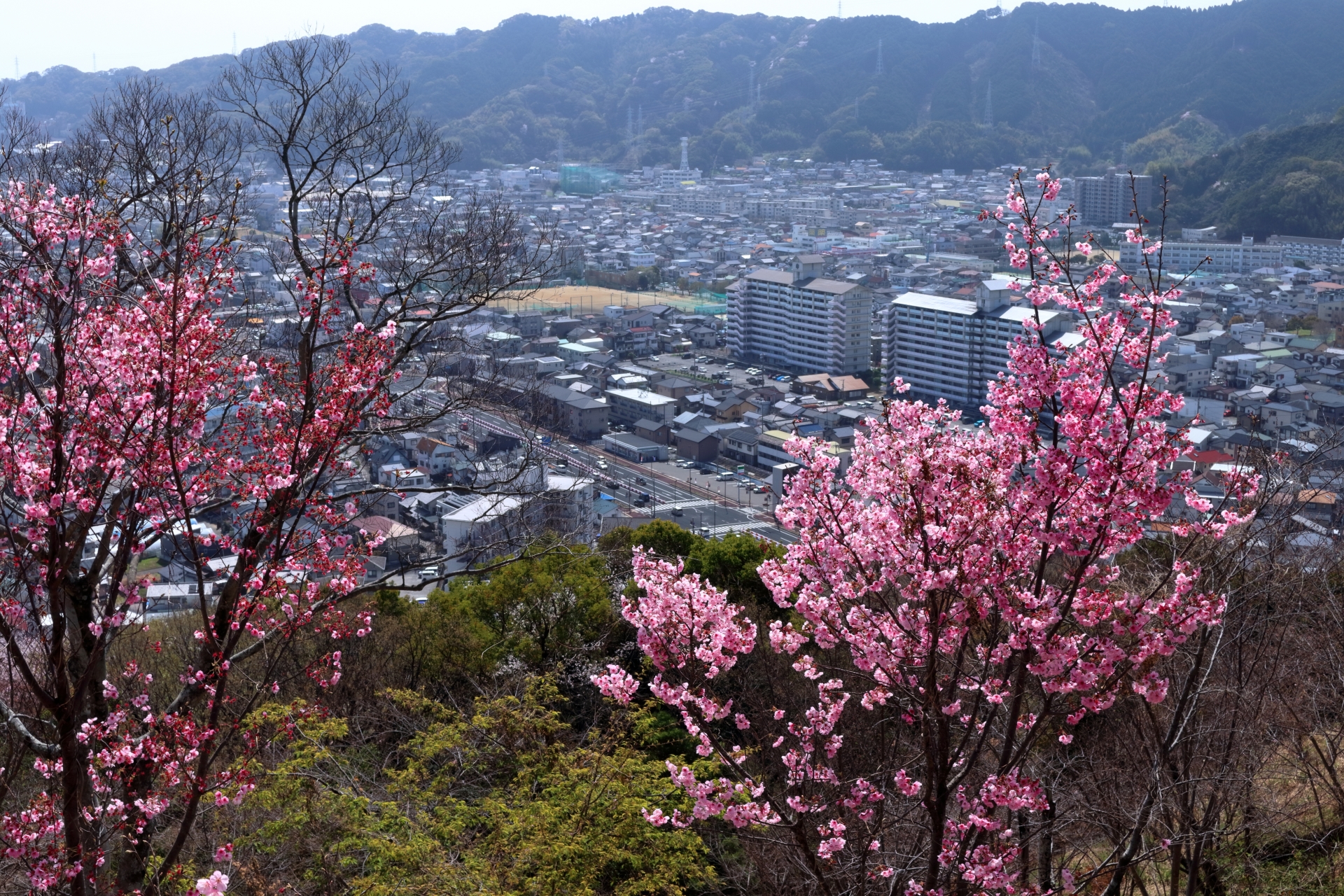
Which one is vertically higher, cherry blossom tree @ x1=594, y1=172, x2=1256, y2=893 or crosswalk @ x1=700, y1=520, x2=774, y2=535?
cherry blossom tree @ x1=594, y1=172, x2=1256, y2=893

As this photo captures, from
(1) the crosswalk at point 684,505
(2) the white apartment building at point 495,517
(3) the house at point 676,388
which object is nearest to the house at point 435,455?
(2) the white apartment building at point 495,517

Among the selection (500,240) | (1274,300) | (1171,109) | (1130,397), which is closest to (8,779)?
(1130,397)

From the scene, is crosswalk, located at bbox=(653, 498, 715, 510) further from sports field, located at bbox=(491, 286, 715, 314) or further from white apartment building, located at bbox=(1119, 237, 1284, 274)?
white apartment building, located at bbox=(1119, 237, 1284, 274)

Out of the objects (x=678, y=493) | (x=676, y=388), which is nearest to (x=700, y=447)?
(x=678, y=493)

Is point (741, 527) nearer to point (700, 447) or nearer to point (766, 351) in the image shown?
point (700, 447)

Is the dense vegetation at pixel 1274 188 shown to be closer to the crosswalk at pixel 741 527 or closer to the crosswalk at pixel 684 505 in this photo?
the crosswalk at pixel 684 505

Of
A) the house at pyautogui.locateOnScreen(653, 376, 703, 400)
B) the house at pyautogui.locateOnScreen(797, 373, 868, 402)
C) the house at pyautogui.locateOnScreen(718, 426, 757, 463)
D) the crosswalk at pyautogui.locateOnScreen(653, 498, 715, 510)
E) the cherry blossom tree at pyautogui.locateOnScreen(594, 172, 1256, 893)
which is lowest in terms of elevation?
the crosswalk at pyautogui.locateOnScreen(653, 498, 715, 510)

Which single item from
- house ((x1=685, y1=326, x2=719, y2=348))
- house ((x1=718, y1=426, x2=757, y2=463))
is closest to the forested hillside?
house ((x1=685, y1=326, x2=719, y2=348))
